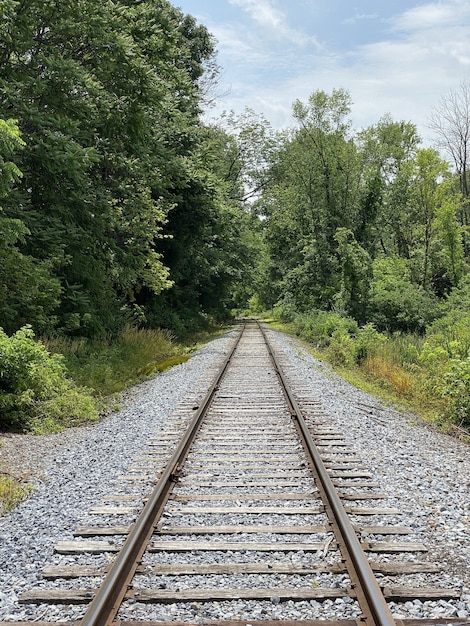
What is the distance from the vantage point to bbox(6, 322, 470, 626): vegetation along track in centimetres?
356

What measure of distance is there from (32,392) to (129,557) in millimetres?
5529

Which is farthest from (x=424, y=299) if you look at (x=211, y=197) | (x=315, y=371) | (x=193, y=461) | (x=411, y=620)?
(x=411, y=620)

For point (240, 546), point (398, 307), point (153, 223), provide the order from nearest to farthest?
point (240, 546), point (153, 223), point (398, 307)

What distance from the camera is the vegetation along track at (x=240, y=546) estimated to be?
356 cm

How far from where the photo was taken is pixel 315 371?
607 inches

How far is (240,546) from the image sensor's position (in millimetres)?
4434

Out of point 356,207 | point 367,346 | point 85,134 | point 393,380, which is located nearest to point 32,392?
point 85,134

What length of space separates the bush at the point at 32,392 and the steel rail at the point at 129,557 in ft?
10.4

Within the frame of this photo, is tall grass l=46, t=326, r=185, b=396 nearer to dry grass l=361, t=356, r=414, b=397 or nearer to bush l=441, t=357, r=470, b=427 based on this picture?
dry grass l=361, t=356, r=414, b=397

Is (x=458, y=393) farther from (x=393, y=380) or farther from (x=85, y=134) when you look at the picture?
(x=85, y=134)

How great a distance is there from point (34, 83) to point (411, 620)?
11095mm

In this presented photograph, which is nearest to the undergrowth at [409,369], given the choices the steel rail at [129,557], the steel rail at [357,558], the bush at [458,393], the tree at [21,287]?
the bush at [458,393]

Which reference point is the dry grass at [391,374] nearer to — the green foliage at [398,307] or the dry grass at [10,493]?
the dry grass at [10,493]

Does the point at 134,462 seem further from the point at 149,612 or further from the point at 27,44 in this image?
the point at 27,44
